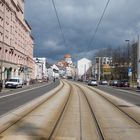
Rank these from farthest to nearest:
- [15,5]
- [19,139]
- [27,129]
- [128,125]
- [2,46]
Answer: [15,5] → [2,46] → [128,125] → [27,129] → [19,139]

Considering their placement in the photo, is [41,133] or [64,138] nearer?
[64,138]

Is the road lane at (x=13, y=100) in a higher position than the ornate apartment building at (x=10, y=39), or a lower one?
lower

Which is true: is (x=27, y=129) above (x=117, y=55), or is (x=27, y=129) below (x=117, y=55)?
below

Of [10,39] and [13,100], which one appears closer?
[13,100]

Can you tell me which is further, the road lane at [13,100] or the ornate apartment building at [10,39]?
the ornate apartment building at [10,39]

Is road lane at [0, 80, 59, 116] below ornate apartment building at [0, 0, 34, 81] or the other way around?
below

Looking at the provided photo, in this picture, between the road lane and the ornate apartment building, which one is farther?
the ornate apartment building

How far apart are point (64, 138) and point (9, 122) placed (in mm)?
4167

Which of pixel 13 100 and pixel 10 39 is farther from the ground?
pixel 10 39

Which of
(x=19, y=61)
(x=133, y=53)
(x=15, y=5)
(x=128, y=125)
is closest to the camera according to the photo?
(x=128, y=125)

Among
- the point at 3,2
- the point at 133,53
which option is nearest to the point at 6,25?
the point at 3,2

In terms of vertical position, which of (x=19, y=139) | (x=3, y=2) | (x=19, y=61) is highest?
(x=3, y=2)

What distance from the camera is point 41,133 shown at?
11875 millimetres

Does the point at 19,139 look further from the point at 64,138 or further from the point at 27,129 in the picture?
the point at 27,129
